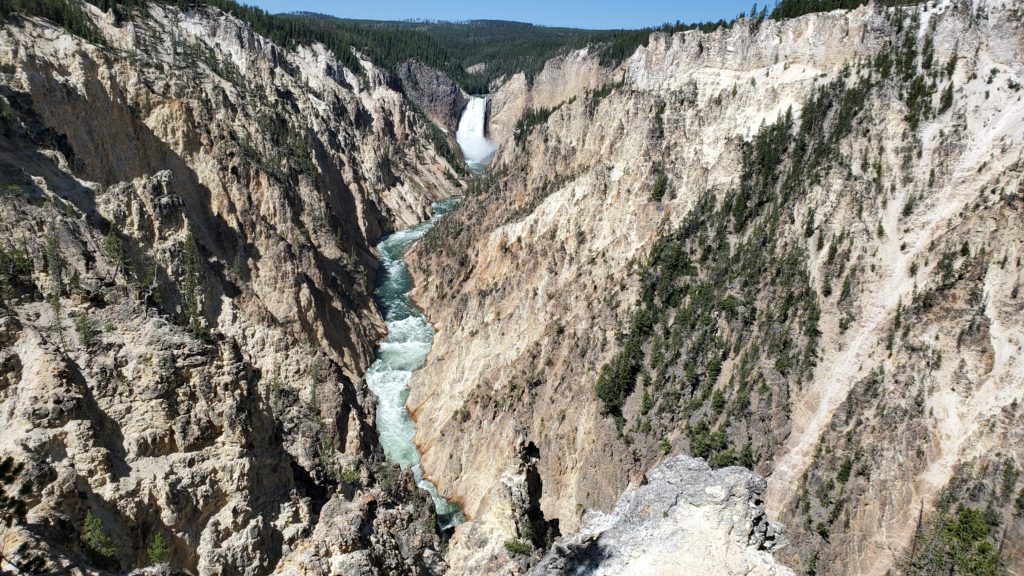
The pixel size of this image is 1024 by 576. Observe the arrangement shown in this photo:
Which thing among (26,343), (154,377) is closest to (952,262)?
(154,377)

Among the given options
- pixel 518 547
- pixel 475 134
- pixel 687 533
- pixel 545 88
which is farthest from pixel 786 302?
A: pixel 475 134

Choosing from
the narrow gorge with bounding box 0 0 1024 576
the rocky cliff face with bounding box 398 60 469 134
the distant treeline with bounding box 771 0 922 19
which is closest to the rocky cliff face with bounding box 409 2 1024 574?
the narrow gorge with bounding box 0 0 1024 576

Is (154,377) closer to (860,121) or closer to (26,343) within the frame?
(26,343)

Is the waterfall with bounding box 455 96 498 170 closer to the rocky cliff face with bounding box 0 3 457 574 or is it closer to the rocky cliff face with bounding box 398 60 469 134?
the rocky cliff face with bounding box 398 60 469 134

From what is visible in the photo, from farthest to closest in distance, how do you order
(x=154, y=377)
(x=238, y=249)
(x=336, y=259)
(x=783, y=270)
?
1. (x=336, y=259)
2. (x=238, y=249)
3. (x=783, y=270)
4. (x=154, y=377)

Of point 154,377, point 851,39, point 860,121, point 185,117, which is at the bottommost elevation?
point 154,377
